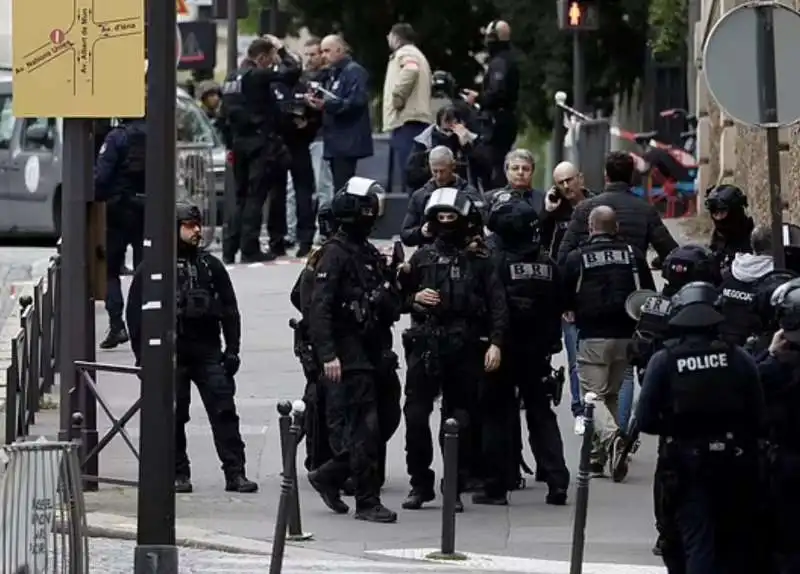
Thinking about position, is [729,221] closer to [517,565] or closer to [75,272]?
[517,565]

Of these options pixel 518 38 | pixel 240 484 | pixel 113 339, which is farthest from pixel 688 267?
pixel 518 38

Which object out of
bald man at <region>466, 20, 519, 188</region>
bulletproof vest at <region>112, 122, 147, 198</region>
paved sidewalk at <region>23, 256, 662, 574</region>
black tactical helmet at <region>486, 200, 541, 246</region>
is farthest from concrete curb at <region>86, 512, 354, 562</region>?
bald man at <region>466, 20, 519, 188</region>

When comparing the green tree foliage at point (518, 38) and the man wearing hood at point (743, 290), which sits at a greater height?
the green tree foliage at point (518, 38)

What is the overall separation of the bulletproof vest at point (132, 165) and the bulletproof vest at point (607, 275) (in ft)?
16.0

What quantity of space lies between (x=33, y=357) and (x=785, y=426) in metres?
7.53

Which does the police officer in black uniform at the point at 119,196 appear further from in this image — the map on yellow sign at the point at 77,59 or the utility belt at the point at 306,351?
the map on yellow sign at the point at 77,59

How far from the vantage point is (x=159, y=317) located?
11.4 meters

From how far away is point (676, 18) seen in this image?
29.3 m

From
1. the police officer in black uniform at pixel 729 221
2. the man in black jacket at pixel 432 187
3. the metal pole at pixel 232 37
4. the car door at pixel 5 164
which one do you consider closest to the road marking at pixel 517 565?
the police officer in black uniform at pixel 729 221

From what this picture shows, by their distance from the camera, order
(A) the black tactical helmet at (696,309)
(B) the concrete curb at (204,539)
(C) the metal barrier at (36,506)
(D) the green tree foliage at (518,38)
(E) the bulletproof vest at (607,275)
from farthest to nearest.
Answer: (D) the green tree foliage at (518,38) < (E) the bulletproof vest at (607,275) < (B) the concrete curb at (204,539) < (A) the black tactical helmet at (696,309) < (C) the metal barrier at (36,506)

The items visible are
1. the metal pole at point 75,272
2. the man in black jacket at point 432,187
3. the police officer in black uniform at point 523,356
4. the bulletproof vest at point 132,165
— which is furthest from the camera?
the bulletproof vest at point 132,165

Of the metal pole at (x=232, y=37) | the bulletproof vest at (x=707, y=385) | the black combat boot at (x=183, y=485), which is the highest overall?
the metal pole at (x=232, y=37)

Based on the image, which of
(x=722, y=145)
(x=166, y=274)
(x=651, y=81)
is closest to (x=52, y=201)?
(x=722, y=145)

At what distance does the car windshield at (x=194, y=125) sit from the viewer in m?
28.8
